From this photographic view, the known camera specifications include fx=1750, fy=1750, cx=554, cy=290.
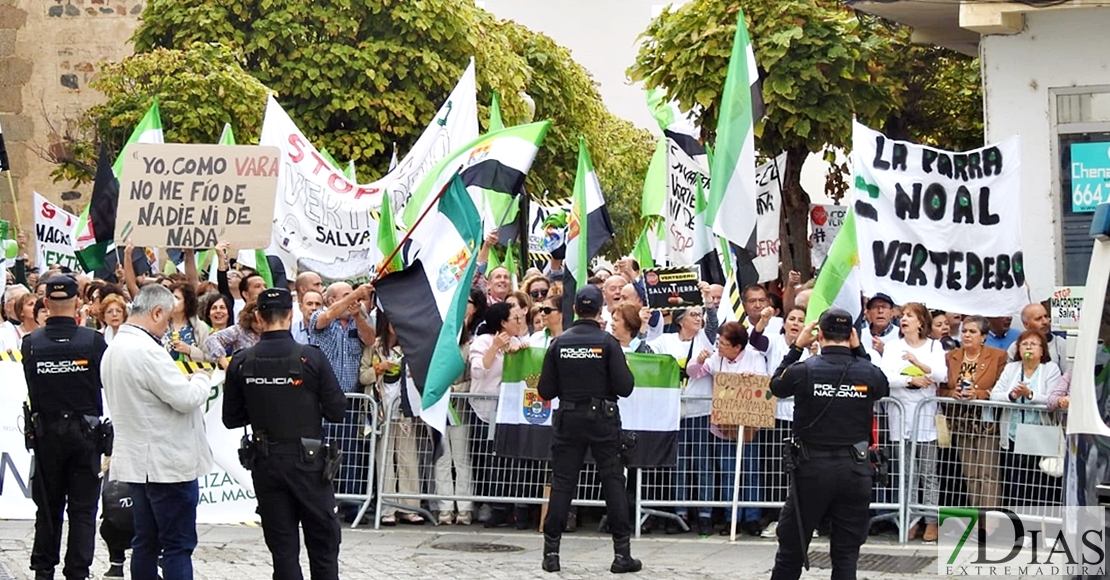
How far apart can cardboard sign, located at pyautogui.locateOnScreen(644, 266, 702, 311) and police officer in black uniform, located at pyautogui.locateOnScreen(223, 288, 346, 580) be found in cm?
423

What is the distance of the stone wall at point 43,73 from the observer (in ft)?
95.9

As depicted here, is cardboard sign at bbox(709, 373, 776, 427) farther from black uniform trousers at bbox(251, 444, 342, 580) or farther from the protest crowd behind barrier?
black uniform trousers at bbox(251, 444, 342, 580)

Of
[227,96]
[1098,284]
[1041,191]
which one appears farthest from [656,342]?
[227,96]

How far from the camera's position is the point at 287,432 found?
8875 mm

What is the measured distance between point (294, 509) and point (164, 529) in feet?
2.34

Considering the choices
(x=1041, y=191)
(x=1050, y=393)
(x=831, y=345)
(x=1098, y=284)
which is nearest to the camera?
(x=1098, y=284)

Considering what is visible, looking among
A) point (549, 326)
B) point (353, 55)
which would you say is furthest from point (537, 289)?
point (353, 55)

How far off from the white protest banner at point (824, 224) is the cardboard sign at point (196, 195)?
8526 millimetres

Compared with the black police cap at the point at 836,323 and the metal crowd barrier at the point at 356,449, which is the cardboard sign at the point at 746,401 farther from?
the black police cap at the point at 836,323

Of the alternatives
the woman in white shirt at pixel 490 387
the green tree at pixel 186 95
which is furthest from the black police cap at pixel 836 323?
the green tree at pixel 186 95

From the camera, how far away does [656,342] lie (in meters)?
13.1

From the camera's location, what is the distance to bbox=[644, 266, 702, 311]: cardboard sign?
41.9ft

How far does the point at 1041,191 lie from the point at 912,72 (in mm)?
6188

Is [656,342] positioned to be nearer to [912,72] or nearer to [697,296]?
[697,296]
